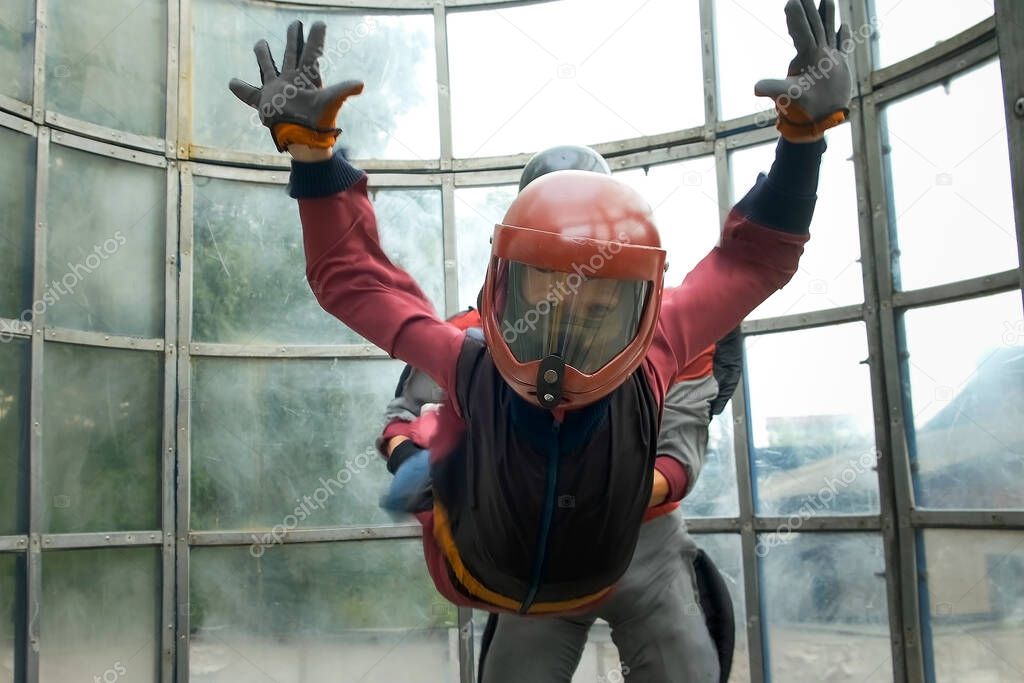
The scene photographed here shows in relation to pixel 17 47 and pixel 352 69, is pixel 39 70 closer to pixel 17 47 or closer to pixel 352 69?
pixel 17 47

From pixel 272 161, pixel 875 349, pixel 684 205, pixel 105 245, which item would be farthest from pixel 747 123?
pixel 105 245

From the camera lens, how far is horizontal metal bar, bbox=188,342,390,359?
14.8ft

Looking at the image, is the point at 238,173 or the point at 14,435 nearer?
the point at 14,435

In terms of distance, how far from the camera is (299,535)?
4.52m

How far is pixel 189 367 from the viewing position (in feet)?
14.7

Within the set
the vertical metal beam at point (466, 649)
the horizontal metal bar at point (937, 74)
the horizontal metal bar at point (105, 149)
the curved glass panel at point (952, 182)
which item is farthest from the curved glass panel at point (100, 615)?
the horizontal metal bar at point (937, 74)

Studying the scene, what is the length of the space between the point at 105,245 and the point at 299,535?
4.84 feet

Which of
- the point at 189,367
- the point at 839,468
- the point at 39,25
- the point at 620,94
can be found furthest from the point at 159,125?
the point at 839,468

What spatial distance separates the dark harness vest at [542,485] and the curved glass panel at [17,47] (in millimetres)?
3142

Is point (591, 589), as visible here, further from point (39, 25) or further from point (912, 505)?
point (39, 25)

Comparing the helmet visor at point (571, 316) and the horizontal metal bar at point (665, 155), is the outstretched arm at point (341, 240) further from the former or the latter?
the horizontal metal bar at point (665, 155)

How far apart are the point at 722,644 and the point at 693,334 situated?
903mm

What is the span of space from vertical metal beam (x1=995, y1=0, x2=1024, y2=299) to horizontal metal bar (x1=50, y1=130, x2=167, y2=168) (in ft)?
11.1

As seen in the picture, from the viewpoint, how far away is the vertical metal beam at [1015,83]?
2238mm
